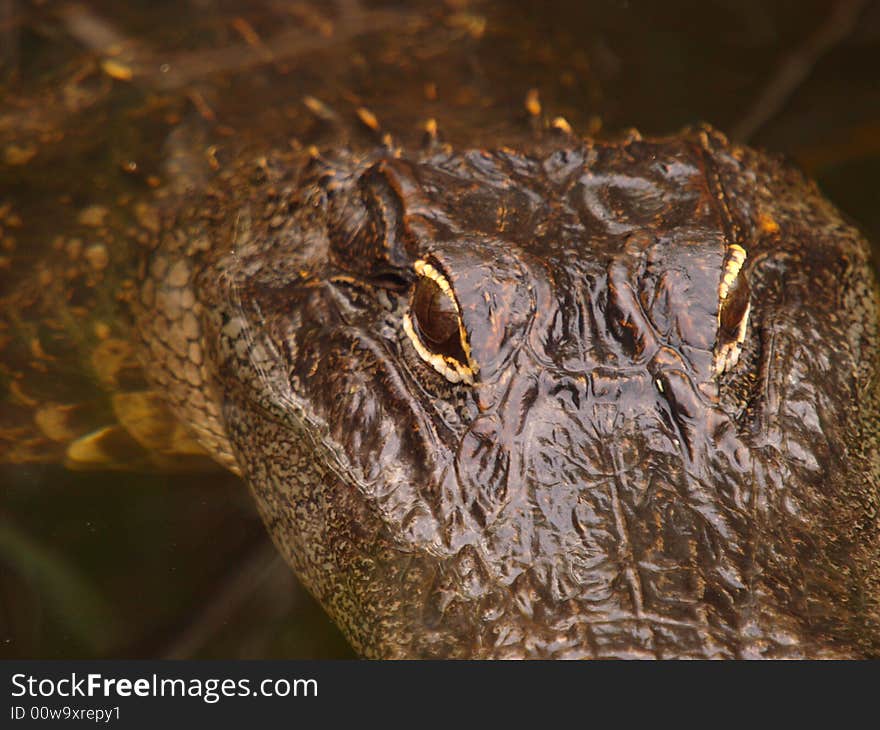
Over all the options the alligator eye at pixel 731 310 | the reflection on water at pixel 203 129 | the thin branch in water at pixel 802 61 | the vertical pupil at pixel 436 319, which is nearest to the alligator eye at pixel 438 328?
the vertical pupil at pixel 436 319

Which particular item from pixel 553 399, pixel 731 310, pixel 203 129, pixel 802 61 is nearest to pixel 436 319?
pixel 553 399

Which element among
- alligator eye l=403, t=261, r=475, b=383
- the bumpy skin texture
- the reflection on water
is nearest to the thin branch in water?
the reflection on water

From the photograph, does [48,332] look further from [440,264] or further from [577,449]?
[577,449]

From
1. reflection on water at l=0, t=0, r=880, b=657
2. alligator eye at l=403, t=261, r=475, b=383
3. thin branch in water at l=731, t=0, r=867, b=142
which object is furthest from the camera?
thin branch in water at l=731, t=0, r=867, b=142

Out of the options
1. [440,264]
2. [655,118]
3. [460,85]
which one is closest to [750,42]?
[655,118]

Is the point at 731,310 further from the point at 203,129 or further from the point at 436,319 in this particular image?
the point at 203,129

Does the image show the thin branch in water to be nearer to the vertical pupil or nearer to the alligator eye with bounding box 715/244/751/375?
the alligator eye with bounding box 715/244/751/375

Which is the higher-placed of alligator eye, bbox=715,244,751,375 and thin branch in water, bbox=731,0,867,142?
thin branch in water, bbox=731,0,867,142

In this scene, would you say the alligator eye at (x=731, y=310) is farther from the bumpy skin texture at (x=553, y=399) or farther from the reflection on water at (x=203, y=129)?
the reflection on water at (x=203, y=129)
